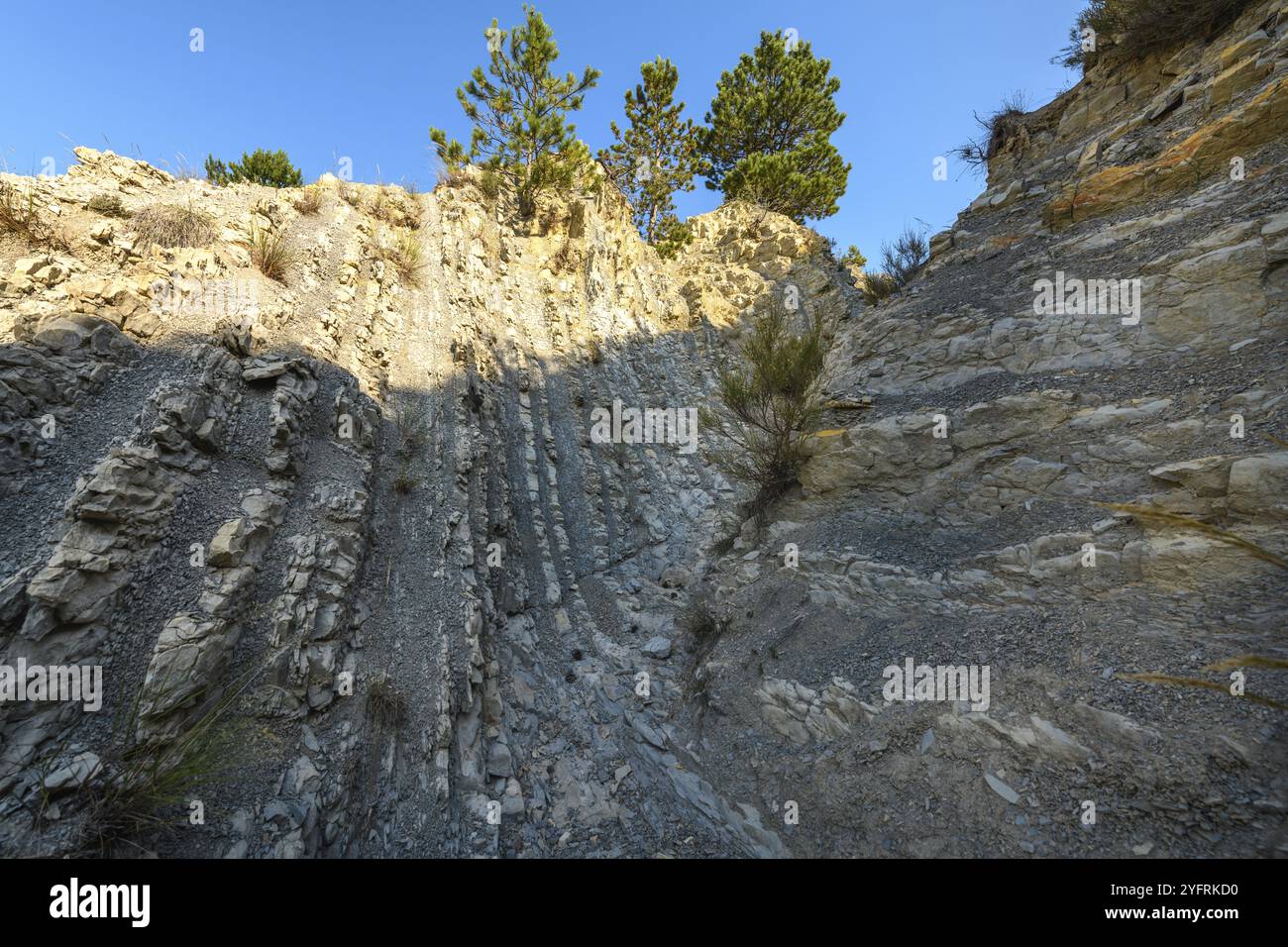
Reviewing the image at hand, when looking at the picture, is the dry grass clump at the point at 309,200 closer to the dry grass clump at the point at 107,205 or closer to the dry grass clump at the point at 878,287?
the dry grass clump at the point at 107,205

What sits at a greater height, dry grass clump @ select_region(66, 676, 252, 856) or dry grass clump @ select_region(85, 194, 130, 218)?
dry grass clump @ select_region(85, 194, 130, 218)

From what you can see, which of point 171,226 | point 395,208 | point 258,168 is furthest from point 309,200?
point 258,168

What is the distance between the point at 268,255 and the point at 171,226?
3.43ft

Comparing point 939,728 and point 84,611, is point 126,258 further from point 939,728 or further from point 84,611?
point 939,728

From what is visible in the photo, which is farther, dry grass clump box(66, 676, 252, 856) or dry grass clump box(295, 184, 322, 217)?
dry grass clump box(295, 184, 322, 217)

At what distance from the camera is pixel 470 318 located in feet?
30.7

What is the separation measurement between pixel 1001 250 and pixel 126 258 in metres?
12.4

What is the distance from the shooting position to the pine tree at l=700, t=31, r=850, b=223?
14.8 m

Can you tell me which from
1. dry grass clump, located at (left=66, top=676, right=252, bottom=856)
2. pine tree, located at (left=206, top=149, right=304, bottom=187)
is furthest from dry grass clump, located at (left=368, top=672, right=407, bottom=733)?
pine tree, located at (left=206, top=149, right=304, bottom=187)

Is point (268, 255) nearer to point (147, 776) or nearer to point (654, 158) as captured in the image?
point (147, 776)

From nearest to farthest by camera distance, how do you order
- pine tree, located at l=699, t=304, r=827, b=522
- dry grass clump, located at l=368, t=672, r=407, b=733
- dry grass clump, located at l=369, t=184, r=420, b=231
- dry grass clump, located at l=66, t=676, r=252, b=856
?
dry grass clump, located at l=66, t=676, r=252, b=856, dry grass clump, located at l=368, t=672, r=407, b=733, pine tree, located at l=699, t=304, r=827, b=522, dry grass clump, located at l=369, t=184, r=420, b=231

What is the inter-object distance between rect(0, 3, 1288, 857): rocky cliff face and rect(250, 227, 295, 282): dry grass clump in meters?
0.17

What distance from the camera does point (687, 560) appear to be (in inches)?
314

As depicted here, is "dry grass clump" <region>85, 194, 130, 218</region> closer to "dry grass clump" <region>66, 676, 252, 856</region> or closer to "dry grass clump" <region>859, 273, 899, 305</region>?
"dry grass clump" <region>66, 676, 252, 856</region>
